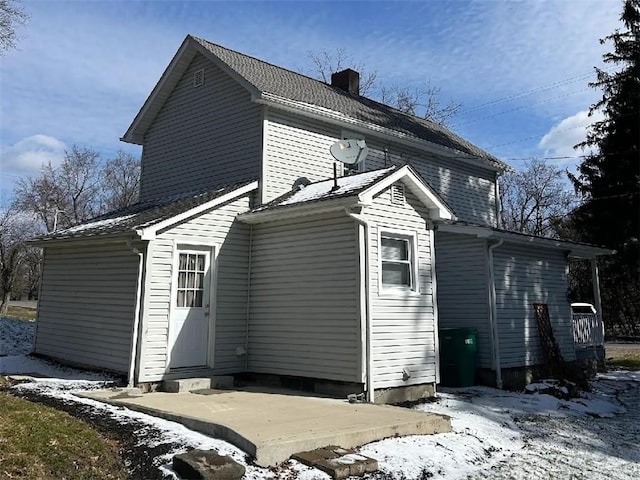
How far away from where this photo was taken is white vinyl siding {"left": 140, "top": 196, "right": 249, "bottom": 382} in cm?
905

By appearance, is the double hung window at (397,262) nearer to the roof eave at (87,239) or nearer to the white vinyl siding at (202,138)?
the white vinyl siding at (202,138)

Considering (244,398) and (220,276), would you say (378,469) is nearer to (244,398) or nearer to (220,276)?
(244,398)

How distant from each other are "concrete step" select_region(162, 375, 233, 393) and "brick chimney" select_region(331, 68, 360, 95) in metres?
11.4

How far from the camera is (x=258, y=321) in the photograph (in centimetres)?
1010

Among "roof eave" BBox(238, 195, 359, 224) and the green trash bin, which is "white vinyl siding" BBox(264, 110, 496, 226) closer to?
"roof eave" BBox(238, 195, 359, 224)

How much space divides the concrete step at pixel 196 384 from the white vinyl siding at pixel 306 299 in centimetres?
74

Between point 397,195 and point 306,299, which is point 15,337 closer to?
point 306,299

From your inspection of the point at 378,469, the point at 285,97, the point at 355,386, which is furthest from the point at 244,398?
the point at 285,97

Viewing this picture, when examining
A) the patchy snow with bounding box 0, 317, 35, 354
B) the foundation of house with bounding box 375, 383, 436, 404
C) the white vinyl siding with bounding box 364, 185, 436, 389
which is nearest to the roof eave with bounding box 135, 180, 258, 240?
the white vinyl siding with bounding box 364, 185, 436, 389

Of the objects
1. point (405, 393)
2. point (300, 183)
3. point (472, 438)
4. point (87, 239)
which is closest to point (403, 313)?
point (405, 393)

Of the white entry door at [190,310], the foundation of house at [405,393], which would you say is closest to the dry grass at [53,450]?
the white entry door at [190,310]

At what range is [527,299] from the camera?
40.4ft

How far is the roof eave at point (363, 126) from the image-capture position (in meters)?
11.4

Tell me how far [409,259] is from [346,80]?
32.6 feet
